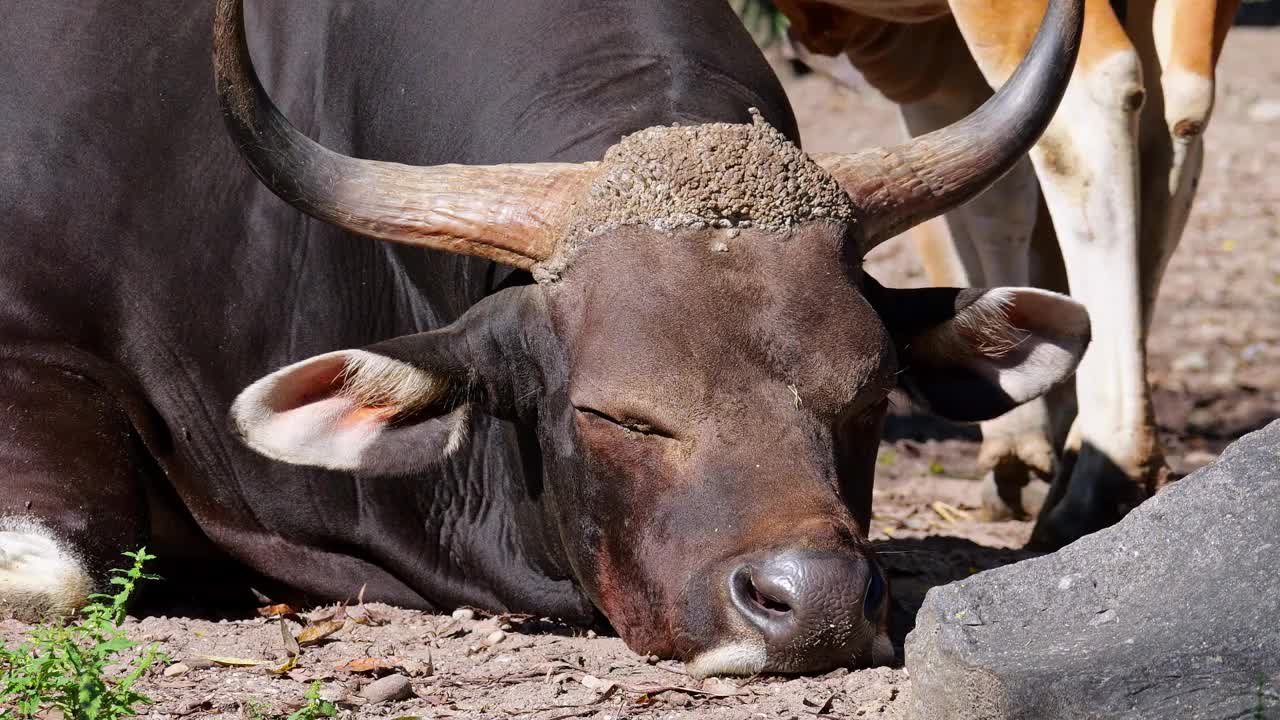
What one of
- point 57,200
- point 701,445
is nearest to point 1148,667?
point 701,445

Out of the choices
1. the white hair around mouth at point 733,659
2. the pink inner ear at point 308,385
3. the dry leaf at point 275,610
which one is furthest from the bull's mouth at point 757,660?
the dry leaf at point 275,610

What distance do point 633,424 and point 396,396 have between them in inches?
24.7

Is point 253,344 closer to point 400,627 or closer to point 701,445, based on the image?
point 400,627

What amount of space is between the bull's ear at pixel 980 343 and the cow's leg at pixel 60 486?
2.18 meters

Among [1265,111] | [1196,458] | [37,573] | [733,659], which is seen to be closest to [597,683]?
[733,659]

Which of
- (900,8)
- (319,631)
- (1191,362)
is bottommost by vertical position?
(1191,362)

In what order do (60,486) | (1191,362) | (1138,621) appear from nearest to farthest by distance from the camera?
1. (1138,621)
2. (60,486)
3. (1191,362)

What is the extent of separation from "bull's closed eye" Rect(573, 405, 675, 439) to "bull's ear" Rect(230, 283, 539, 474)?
306 mm

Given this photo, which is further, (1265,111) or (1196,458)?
(1265,111)

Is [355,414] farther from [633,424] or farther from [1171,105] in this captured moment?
[1171,105]

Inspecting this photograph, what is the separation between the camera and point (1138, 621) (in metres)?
3.12

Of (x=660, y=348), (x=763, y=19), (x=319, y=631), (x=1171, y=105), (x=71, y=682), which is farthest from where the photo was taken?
(x=763, y=19)

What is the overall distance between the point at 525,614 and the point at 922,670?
5.37 ft

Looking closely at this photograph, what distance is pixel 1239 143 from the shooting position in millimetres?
15461
